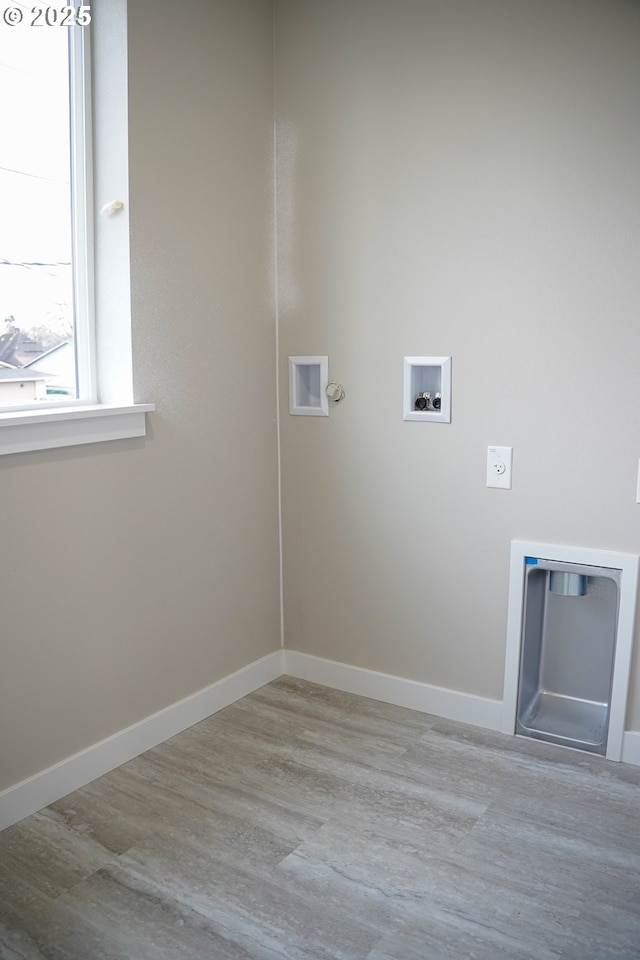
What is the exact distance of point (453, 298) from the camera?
2602 millimetres

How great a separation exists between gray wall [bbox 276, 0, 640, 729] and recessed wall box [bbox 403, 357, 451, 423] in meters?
0.04

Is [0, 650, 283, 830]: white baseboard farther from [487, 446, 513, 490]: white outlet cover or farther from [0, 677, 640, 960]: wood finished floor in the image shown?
[487, 446, 513, 490]: white outlet cover

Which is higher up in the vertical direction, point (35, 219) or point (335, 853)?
point (35, 219)

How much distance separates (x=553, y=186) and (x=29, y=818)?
2244 mm

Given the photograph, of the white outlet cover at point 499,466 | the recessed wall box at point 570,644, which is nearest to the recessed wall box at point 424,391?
the white outlet cover at point 499,466

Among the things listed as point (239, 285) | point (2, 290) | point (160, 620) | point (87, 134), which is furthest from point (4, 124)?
point (160, 620)

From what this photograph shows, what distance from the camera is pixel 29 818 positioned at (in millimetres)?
2201

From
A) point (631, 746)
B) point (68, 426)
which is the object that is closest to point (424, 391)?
point (68, 426)

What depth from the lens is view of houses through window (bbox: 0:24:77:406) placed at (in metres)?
2.20

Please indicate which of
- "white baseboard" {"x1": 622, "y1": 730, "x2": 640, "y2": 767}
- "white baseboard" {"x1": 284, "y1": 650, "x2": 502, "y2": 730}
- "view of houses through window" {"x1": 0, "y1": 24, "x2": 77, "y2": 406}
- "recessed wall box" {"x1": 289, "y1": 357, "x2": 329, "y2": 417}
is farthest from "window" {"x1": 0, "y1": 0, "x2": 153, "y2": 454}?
"white baseboard" {"x1": 622, "y1": 730, "x2": 640, "y2": 767}

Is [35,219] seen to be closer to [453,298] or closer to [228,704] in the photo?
[453,298]

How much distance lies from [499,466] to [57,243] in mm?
1450

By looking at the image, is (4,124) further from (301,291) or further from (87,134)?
(301,291)

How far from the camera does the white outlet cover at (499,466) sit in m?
2.57
